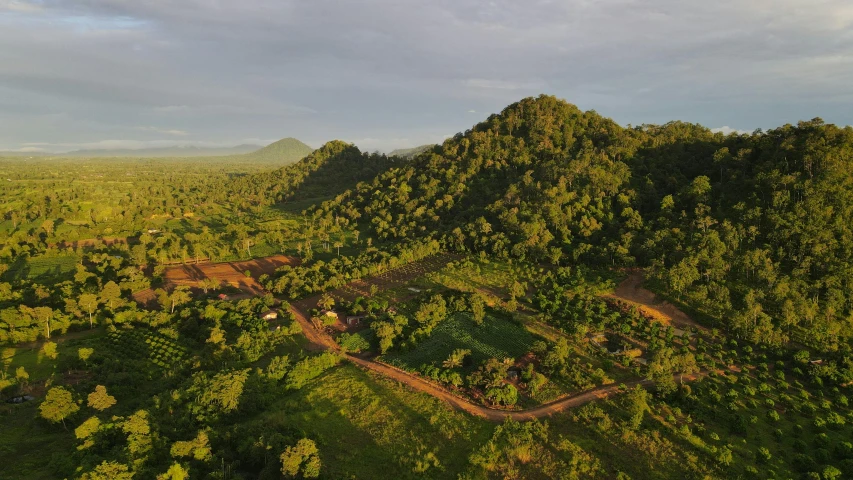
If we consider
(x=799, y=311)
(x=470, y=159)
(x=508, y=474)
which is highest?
(x=470, y=159)

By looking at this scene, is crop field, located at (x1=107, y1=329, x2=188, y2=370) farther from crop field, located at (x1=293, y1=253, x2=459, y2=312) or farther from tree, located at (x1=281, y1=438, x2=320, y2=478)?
tree, located at (x1=281, y1=438, x2=320, y2=478)

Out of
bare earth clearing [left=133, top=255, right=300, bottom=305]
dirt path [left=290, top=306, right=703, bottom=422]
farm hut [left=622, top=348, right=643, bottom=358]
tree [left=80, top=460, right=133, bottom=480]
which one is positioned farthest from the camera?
bare earth clearing [left=133, top=255, right=300, bottom=305]

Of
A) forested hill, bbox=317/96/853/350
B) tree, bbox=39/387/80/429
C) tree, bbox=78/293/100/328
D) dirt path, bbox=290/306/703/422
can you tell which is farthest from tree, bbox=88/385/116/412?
forested hill, bbox=317/96/853/350

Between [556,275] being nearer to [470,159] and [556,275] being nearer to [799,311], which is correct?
[799,311]

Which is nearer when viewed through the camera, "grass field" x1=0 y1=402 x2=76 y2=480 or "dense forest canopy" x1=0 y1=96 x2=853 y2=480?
"grass field" x1=0 y1=402 x2=76 y2=480

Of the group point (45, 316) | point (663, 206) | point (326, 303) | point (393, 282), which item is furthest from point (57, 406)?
point (663, 206)

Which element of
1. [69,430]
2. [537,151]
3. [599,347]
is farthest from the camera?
[537,151]

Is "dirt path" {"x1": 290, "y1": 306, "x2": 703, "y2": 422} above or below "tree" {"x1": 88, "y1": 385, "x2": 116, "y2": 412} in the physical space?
below

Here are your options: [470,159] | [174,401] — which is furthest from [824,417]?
[470,159]
